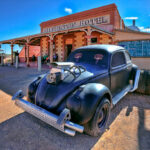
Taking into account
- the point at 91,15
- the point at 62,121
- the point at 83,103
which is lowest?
the point at 62,121

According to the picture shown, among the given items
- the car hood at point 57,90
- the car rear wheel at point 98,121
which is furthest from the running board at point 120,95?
the car hood at point 57,90

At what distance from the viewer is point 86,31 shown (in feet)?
29.8

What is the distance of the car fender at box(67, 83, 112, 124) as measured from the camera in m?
1.71

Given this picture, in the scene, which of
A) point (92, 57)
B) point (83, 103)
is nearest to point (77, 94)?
point (83, 103)

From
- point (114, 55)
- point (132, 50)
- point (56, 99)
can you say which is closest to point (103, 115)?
point (56, 99)

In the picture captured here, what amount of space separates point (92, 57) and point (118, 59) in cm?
81

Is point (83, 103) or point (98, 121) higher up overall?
point (83, 103)

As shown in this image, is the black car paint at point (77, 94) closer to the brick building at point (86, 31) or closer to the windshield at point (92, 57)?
the windshield at point (92, 57)

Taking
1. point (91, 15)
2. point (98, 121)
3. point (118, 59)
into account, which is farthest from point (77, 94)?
point (91, 15)

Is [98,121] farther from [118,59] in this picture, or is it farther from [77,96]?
[118,59]

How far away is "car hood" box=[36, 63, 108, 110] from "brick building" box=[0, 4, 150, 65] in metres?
7.44

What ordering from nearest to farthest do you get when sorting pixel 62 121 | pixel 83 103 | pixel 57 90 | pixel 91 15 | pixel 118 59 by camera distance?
1. pixel 62 121
2. pixel 83 103
3. pixel 57 90
4. pixel 118 59
5. pixel 91 15

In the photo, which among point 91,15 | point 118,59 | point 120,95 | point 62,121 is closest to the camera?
point 62,121

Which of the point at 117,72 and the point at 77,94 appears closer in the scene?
the point at 77,94
